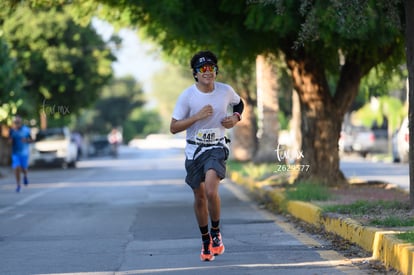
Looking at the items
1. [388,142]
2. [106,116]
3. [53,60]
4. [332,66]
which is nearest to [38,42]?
[53,60]

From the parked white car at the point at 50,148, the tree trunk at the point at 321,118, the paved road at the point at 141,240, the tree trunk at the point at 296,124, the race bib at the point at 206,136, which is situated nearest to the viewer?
the paved road at the point at 141,240

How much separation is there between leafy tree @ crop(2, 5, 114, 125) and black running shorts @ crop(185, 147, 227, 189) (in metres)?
28.7

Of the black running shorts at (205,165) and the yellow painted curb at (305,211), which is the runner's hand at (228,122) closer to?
the black running shorts at (205,165)

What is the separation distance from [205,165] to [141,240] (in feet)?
8.24

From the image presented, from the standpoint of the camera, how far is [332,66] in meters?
19.8

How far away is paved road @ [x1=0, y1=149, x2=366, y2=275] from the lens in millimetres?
9406

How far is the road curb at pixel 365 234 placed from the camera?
8453mm

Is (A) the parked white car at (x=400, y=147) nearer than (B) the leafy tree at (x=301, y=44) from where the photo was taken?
No

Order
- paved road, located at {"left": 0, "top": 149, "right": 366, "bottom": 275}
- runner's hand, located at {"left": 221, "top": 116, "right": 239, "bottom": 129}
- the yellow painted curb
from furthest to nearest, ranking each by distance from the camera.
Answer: the yellow painted curb → runner's hand, located at {"left": 221, "top": 116, "right": 239, "bottom": 129} → paved road, located at {"left": 0, "top": 149, "right": 366, "bottom": 275}

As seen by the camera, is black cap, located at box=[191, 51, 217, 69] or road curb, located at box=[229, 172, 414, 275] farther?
black cap, located at box=[191, 51, 217, 69]

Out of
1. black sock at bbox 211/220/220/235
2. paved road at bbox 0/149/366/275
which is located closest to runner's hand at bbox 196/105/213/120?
black sock at bbox 211/220/220/235

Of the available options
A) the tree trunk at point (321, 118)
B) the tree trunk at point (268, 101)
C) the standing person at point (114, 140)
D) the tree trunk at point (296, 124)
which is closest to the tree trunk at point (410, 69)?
the tree trunk at point (321, 118)

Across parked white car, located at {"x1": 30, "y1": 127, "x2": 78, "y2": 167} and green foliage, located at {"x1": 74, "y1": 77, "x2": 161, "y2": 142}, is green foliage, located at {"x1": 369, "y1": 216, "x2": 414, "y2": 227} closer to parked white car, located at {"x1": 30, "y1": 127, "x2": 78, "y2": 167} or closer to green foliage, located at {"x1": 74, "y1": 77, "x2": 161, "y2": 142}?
parked white car, located at {"x1": 30, "y1": 127, "x2": 78, "y2": 167}

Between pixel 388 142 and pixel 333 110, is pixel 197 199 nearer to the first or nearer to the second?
pixel 333 110
